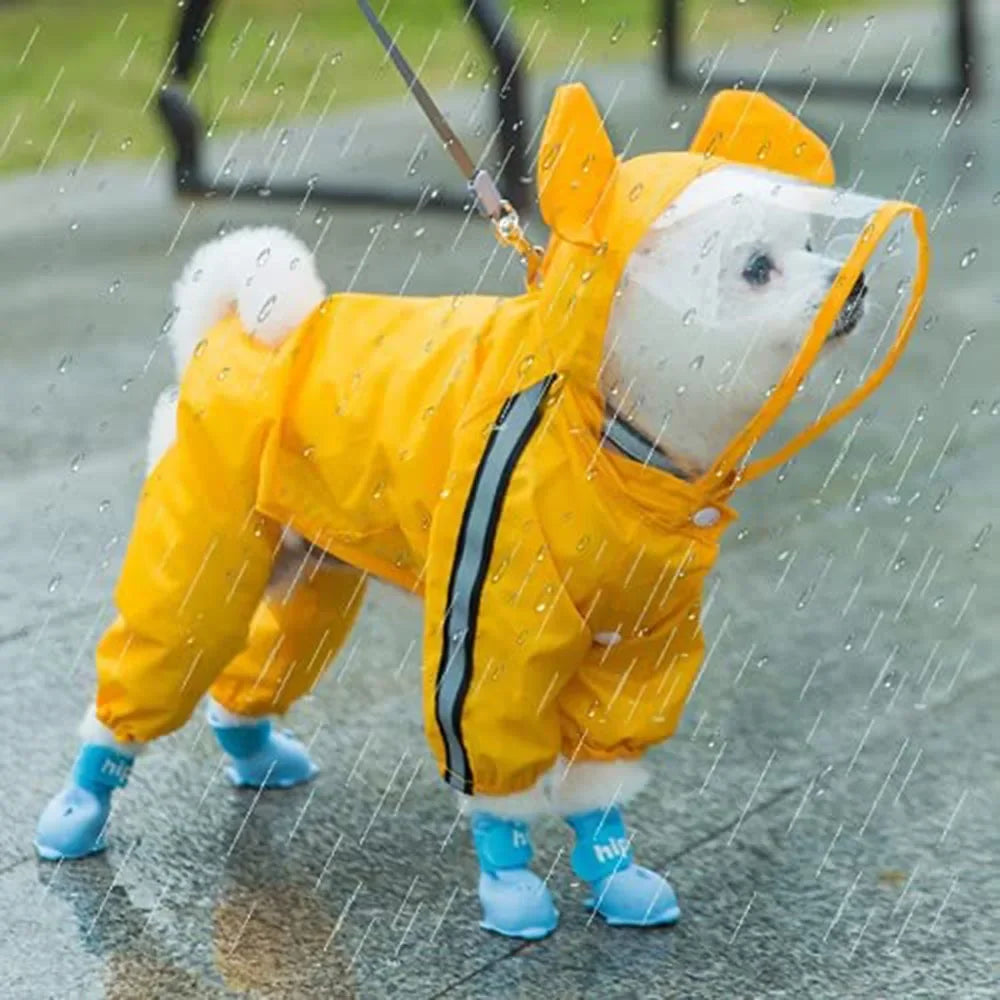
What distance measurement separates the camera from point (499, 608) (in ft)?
10.5

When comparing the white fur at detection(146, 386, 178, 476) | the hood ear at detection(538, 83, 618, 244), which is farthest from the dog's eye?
the white fur at detection(146, 386, 178, 476)

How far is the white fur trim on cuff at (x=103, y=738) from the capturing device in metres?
3.70

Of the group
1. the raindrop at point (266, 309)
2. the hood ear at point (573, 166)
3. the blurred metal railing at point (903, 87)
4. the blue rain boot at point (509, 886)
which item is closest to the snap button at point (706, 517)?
the hood ear at point (573, 166)

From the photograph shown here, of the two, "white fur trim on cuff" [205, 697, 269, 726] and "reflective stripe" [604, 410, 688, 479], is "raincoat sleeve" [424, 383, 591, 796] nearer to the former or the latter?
"reflective stripe" [604, 410, 688, 479]

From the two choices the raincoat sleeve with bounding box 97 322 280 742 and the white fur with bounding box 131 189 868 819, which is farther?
the raincoat sleeve with bounding box 97 322 280 742

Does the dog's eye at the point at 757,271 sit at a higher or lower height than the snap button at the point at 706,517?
higher

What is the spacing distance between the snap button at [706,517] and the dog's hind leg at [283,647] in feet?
2.46

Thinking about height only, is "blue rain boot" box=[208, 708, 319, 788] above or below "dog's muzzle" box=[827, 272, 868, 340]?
below

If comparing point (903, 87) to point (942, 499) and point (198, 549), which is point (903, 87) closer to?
point (942, 499)

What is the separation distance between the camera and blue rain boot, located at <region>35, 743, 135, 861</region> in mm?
3734

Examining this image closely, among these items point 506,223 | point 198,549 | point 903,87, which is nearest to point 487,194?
point 506,223

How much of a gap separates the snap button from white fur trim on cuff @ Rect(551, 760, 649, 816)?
0.43 meters

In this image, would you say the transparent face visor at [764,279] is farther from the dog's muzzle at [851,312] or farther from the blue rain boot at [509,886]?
the blue rain boot at [509,886]

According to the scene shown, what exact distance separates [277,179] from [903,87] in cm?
343
